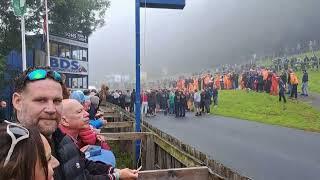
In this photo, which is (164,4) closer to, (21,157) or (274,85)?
(21,157)

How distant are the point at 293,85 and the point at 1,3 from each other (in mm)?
20016

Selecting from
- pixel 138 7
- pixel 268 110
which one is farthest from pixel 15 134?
pixel 268 110

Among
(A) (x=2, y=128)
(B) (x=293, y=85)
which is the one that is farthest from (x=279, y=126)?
(A) (x=2, y=128)

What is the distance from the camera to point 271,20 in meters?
121

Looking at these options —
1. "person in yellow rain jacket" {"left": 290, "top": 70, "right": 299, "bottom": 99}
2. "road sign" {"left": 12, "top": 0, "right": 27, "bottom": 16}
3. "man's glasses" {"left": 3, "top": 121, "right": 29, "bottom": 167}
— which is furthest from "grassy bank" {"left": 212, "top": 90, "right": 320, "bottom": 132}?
"man's glasses" {"left": 3, "top": 121, "right": 29, "bottom": 167}

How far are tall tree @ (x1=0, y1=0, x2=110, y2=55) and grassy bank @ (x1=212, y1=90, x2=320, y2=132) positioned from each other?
13715 mm

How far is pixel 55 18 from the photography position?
115 ft

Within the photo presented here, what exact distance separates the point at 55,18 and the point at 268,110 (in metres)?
18.5

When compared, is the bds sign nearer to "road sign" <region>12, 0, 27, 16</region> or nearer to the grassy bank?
the grassy bank

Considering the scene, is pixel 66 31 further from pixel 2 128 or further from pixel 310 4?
pixel 310 4

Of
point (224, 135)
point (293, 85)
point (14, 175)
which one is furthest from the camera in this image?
point (293, 85)

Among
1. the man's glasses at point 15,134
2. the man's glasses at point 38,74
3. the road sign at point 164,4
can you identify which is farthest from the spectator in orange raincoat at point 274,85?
the man's glasses at point 15,134

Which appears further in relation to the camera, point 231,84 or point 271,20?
point 271,20

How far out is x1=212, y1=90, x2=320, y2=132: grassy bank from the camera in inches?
831
